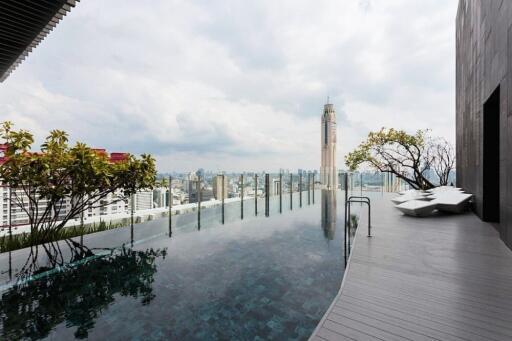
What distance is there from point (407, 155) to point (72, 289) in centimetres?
1446

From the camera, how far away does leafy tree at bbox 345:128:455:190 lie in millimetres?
12000

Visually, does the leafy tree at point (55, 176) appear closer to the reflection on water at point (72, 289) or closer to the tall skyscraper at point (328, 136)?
the reflection on water at point (72, 289)

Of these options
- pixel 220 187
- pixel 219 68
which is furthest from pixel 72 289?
pixel 219 68

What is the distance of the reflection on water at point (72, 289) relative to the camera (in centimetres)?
216

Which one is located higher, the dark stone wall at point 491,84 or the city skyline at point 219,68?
the city skyline at point 219,68

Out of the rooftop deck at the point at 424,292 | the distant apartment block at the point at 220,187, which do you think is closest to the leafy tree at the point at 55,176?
the distant apartment block at the point at 220,187

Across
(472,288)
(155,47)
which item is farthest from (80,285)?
(155,47)

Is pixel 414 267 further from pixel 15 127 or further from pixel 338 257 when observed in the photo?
pixel 15 127

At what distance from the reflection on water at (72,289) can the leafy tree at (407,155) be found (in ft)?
39.6

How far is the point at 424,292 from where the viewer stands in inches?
87.2

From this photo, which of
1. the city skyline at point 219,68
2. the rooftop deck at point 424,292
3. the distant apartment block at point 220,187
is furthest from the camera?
the distant apartment block at point 220,187

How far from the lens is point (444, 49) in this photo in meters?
Answer: 10.7

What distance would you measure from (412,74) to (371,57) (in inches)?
110

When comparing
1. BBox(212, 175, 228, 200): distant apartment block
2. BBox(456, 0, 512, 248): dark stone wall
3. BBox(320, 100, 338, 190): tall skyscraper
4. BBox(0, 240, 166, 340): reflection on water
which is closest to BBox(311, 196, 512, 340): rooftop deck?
BBox(456, 0, 512, 248): dark stone wall
